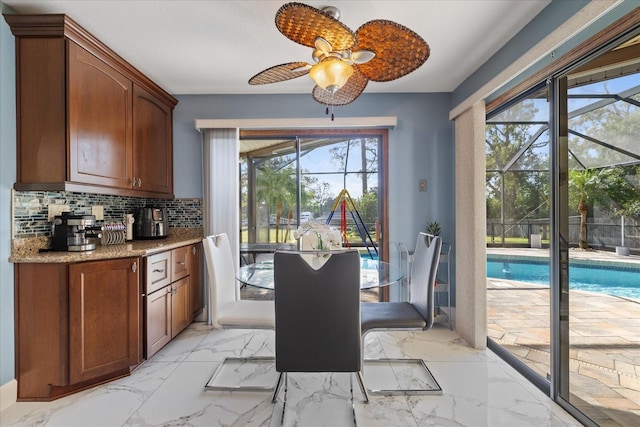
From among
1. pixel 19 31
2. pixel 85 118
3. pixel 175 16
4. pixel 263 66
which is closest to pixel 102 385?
A: pixel 85 118

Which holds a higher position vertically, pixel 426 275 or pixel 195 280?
pixel 426 275

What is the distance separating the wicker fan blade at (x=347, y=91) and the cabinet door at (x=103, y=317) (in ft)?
5.67

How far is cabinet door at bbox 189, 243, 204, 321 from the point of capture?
3094 mm

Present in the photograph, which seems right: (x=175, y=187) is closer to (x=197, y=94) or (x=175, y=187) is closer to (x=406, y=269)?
(x=197, y=94)

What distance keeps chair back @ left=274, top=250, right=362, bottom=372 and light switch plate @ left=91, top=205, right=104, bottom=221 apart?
209cm

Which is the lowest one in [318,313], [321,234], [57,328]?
[57,328]

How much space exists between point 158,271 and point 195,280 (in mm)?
739

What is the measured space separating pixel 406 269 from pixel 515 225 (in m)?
1.07

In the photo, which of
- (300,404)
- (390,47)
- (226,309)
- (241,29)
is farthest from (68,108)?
(300,404)

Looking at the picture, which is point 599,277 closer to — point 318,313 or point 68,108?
point 318,313

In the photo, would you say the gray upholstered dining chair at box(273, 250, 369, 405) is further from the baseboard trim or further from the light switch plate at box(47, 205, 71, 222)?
the light switch plate at box(47, 205, 71, 222)

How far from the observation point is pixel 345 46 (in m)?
1.56

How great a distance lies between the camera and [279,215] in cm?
355

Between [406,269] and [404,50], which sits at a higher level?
[404,50]
